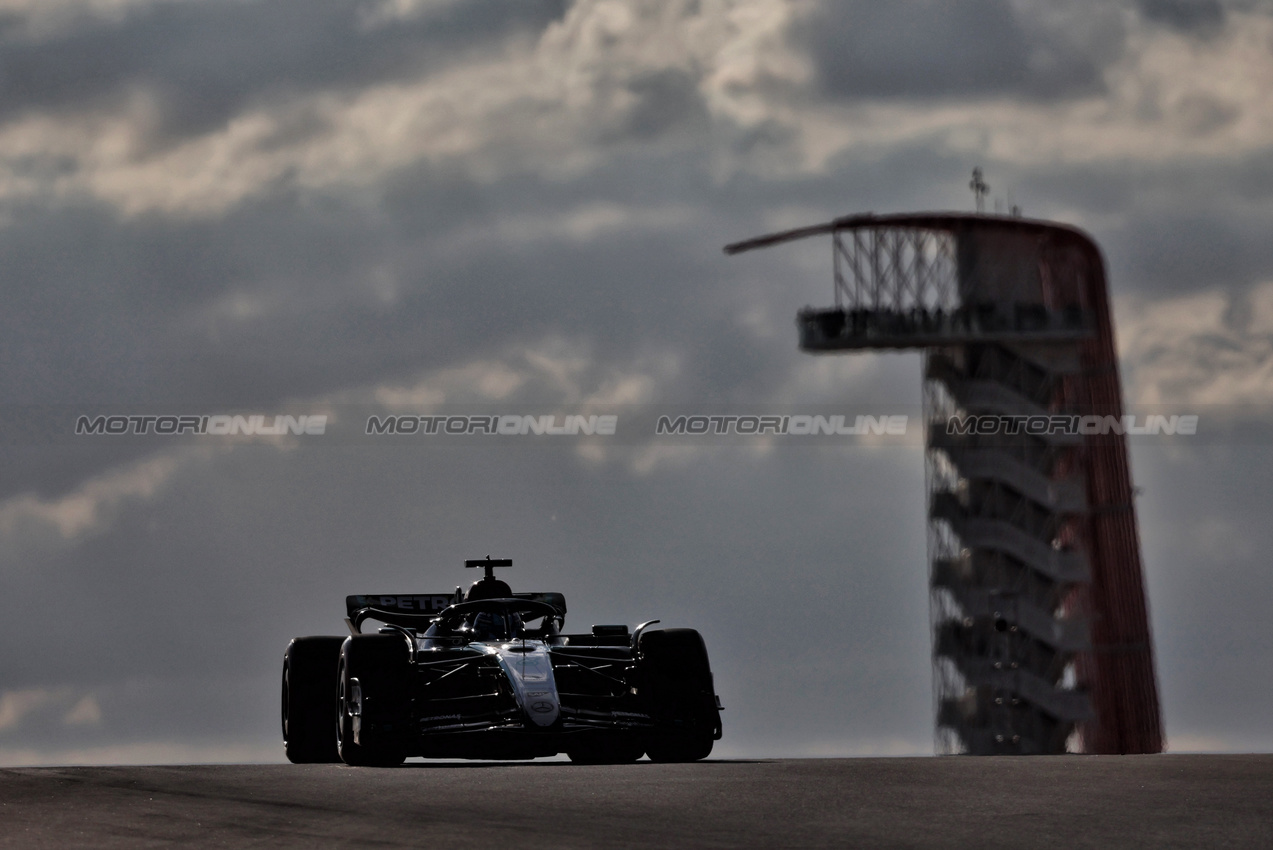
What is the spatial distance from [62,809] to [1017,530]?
6297 cm

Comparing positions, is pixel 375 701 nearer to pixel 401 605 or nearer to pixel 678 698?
pixel 678 698

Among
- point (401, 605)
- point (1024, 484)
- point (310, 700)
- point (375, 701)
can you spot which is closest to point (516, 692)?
point (375, 701)

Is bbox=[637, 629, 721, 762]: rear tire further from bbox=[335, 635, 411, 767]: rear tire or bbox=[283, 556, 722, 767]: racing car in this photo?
bbox=[335, 635, 411, 767]: rear tire

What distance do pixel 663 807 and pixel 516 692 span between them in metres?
7.39

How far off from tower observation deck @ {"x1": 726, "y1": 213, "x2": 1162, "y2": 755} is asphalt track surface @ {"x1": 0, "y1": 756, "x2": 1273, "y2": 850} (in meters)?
56.2

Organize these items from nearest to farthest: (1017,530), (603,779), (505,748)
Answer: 1. (603,779)
2. (505,748)
3. (1017,530)

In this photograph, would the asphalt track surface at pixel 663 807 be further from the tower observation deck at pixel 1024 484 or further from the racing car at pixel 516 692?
the tower observation deck at pixel 1024 484

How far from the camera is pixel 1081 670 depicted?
257 feet

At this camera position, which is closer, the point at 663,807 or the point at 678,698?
the point at 663,807

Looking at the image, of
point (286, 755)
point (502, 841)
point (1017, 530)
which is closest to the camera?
point (502, 841)

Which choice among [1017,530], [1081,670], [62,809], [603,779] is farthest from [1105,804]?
[1081,670]

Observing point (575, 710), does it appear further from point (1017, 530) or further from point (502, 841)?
point (1017, 530)

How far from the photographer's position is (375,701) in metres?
21.2

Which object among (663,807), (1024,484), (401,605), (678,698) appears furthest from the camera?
(1024,484)
